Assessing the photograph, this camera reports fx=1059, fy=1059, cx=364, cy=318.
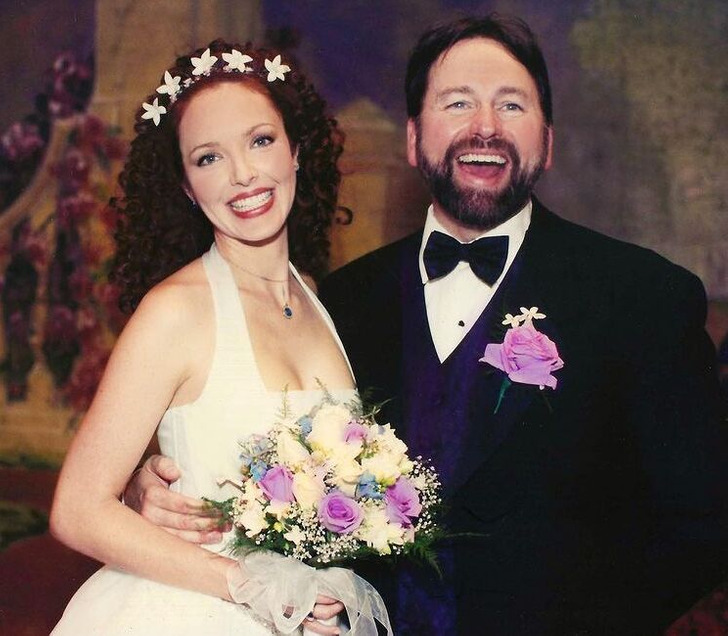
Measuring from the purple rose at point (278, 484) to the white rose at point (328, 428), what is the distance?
95mm

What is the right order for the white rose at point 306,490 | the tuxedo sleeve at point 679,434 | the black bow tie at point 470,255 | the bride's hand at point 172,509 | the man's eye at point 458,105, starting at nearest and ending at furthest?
the white rose at point 306,490 < the bride's hand at point 172,509 < the tuxedo sleeve at point 679,434 < the black bow tie at point 470,255 < the man's eye at point 458,105

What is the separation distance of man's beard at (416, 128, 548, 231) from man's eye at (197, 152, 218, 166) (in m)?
0.69

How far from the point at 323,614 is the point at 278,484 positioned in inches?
15.4

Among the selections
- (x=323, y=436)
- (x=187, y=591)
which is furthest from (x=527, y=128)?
(x=187, y=591)

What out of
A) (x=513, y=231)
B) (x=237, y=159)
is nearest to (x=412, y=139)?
(x=513, y=231)

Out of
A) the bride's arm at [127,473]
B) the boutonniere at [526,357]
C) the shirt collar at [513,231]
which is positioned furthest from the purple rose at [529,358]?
the bride's arm at [127,473]

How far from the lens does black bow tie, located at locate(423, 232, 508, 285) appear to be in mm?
3078

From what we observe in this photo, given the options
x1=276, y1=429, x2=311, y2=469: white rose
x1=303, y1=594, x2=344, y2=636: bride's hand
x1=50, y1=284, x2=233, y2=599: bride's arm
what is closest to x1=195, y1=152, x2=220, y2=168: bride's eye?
x1=50, y1=284, x2=233, y2=599: bride's arm

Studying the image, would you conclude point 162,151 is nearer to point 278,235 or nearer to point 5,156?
point 278,235

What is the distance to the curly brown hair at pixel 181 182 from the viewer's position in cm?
306

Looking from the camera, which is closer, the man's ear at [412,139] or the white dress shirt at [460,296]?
the white dress shirt at [460,296]

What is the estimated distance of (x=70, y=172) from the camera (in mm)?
4570

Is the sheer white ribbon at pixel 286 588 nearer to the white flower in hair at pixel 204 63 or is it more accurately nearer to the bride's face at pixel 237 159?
the bride's face at pixel 237 159

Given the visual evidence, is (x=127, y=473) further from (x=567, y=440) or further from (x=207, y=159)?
(x=567, y=440)
